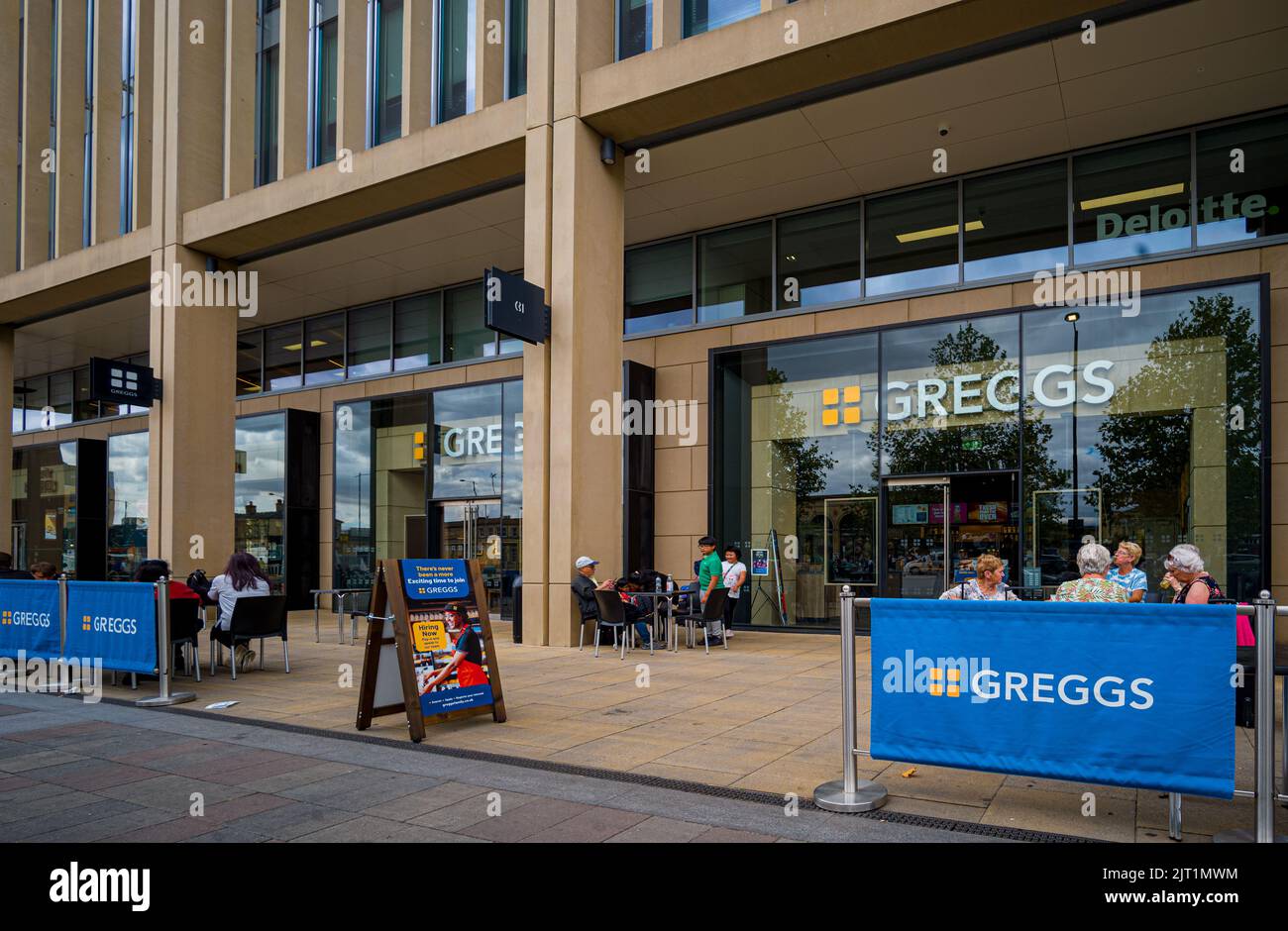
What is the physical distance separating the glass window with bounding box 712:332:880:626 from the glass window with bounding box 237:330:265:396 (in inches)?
552

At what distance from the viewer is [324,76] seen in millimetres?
17828

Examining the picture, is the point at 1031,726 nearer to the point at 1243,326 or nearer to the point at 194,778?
the point at 194,778

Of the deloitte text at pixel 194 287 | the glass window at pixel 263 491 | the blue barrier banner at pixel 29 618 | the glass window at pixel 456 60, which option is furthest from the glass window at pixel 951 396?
the glass window at pixel 263 491

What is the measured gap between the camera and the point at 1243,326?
39.8 ft

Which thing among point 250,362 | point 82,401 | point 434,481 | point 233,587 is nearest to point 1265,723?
point 233,587

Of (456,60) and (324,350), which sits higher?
(456,60)

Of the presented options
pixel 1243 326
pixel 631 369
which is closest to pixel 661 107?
pixel 631 369

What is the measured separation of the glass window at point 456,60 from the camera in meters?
15.5

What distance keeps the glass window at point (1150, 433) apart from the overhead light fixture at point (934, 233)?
184cm

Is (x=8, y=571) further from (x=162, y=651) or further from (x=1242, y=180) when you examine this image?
(x=1242, y=180)

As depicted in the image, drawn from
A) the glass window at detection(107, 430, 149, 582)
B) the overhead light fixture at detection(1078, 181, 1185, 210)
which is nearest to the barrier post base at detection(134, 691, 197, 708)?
the overhead light fixture at detection(1078, 181, 1185, 210)

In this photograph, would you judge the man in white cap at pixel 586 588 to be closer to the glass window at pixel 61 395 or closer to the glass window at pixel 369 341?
the glass window at pixel 369 341

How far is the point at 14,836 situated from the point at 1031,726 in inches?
208

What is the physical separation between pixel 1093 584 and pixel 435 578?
4.95 metres
